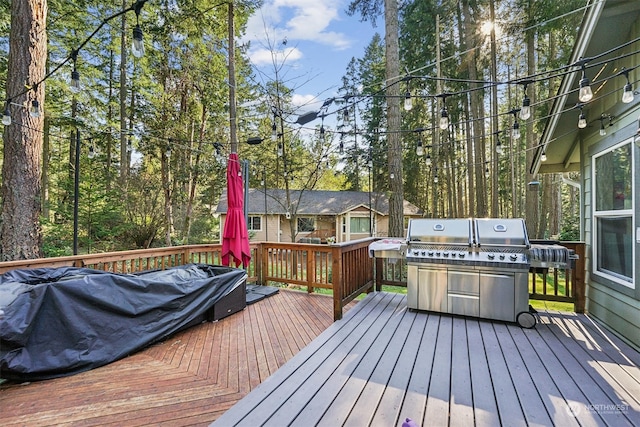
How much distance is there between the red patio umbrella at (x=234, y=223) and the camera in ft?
14.4

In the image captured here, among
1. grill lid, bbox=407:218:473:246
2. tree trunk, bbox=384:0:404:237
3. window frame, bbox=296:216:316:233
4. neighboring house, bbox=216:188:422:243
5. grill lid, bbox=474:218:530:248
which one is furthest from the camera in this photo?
window frame, bbox=296:216:316:233

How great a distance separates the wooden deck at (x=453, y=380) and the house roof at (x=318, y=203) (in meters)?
12.5

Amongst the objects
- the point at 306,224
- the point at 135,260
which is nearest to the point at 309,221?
the point at 306,224

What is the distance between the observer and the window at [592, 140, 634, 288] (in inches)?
110

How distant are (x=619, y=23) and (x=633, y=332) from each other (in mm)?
2913

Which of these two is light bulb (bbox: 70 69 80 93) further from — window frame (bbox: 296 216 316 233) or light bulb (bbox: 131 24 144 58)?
window frame (bbox: 296 216 316 233)

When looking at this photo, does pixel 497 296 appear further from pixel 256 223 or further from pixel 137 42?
pixel 256 223

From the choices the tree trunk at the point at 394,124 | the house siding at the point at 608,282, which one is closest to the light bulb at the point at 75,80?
the tree trunk at the point at 394,124

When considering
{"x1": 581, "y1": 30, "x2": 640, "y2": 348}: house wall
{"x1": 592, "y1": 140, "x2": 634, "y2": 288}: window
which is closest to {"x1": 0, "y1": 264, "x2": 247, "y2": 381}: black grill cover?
{"x1": 581, "y1": 30, "x2": 640, "y2": 348}: house wall

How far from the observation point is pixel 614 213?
3033 millimetres

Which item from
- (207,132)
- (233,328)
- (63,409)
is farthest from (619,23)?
(207,132)

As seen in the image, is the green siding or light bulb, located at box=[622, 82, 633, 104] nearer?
light bulb, located at box=[622, 82, 633, 104]

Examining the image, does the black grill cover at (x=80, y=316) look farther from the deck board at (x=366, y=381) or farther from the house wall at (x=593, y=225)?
the house wall at (x=593, y=225)

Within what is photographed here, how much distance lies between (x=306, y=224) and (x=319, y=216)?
35.1 inches
